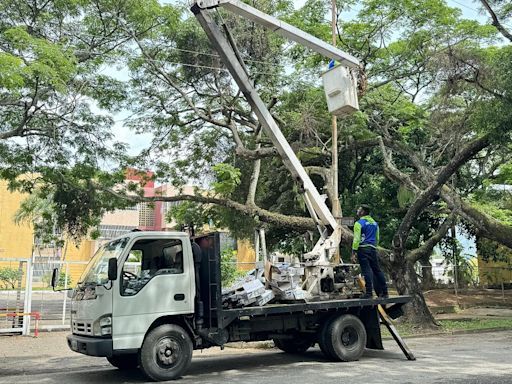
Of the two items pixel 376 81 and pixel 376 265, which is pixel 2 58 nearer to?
pixel 376 265

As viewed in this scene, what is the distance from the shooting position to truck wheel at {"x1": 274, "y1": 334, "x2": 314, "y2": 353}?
1042 centimetres

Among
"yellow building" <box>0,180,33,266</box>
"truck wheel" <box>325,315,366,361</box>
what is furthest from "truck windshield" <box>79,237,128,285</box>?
"yellow building" <box>0,180,33,266</box>

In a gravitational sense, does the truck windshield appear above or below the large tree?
below

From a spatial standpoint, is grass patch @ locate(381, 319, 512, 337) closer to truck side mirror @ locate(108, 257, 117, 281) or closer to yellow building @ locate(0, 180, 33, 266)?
truck side mirror @ locate(108, 257, 117, 281)

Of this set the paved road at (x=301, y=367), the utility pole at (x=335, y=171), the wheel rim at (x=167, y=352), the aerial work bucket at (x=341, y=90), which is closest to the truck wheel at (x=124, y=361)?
the paved road at (x=301, y=367)

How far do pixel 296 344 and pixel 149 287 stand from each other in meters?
3.98

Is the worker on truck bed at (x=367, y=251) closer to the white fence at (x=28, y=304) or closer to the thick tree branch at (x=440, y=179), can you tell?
the thick tree branch at (x=440, y=179)

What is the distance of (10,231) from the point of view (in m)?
38.8

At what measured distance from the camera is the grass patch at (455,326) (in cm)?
1425

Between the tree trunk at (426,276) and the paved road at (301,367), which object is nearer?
the paved road at (301,367)

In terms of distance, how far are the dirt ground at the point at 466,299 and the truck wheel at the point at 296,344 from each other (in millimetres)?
11842

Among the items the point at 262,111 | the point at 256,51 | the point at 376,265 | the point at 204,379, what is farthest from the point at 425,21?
the point at 204,379

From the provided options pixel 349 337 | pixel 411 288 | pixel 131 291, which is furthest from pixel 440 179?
pixel 131 291

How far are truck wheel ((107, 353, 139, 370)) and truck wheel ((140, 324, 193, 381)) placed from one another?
1237 mm
